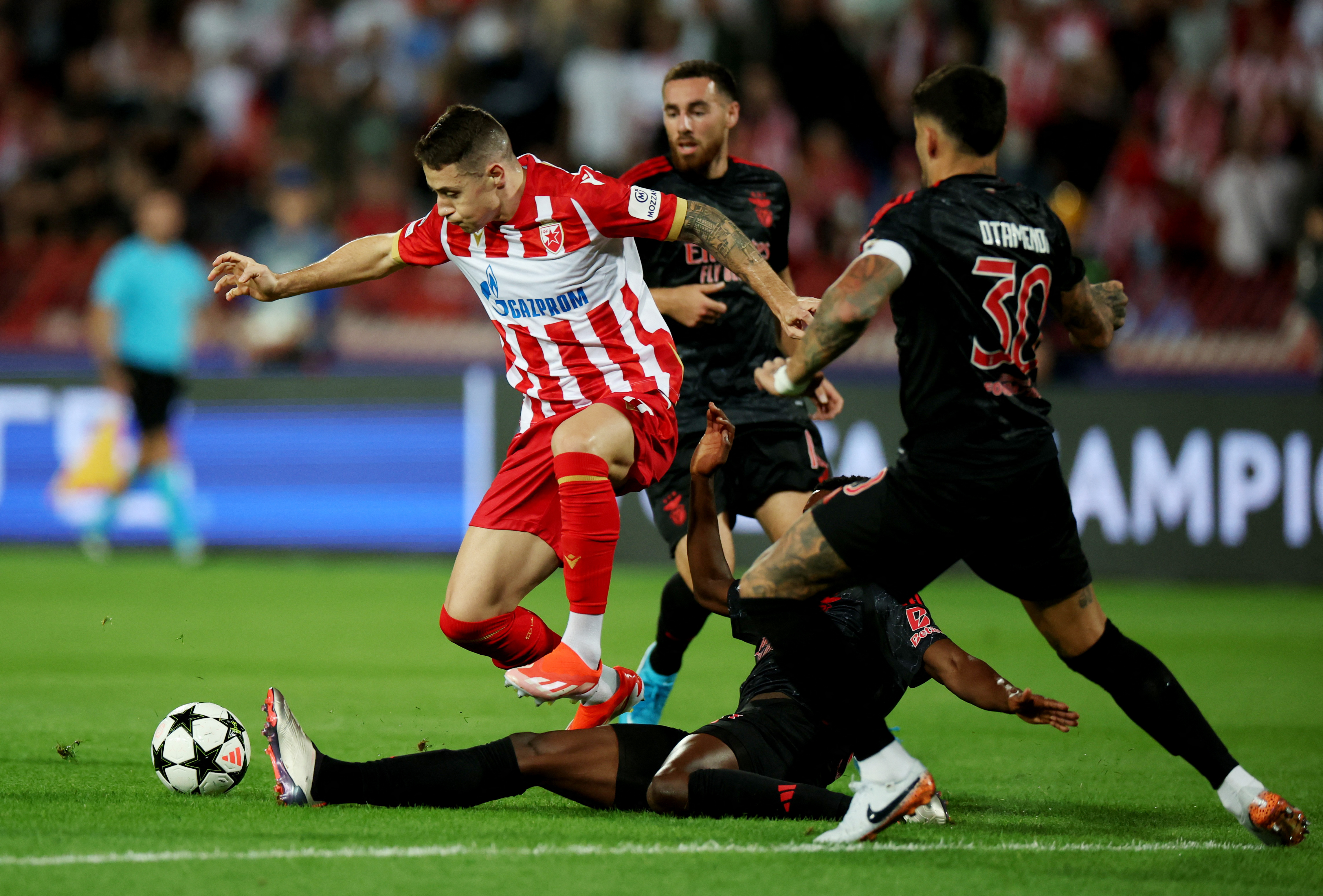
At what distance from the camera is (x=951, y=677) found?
15.9ft

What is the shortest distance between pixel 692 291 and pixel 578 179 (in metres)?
0.89

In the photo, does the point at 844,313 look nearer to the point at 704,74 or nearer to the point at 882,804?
the point at 882,804

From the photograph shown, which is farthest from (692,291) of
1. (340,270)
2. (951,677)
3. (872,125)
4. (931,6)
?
(931,6)

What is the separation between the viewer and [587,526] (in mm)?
5574

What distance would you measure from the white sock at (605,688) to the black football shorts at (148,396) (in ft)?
26.3

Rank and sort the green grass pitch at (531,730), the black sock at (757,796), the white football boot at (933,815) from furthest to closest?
the white football boot at (933,815) < the black sock at (757,796) < the green grass pitch at (531,730)

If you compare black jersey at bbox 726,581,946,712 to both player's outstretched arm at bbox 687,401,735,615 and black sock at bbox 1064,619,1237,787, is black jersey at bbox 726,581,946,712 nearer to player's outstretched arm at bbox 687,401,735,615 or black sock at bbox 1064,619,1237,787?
player's outstretched arm at bbox 687,401,735,615

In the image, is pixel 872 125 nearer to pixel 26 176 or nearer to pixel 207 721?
pixel 26 176

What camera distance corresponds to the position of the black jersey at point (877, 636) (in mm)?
4895

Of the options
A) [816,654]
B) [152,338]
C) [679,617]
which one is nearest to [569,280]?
[679,617]

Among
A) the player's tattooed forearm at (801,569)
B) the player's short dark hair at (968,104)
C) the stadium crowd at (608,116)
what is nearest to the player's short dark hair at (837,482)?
the player's tattooed forearm at (801,569)

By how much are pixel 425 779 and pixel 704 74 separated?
3211mm

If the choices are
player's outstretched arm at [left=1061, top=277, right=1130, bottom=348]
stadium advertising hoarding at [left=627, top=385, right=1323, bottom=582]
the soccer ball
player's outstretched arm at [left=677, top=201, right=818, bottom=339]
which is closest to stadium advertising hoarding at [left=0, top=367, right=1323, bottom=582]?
stadium advertising hoarding at [left=627, top=385, right=1323, bottom=582]

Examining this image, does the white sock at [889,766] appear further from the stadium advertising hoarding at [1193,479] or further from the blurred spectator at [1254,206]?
the blurred spectator at [1254,206]
